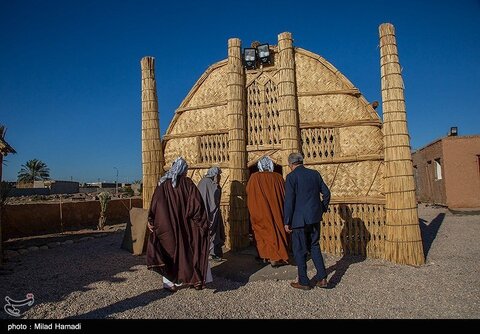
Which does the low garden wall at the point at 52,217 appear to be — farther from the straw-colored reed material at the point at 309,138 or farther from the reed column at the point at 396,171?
the reed column at the point at 396,171

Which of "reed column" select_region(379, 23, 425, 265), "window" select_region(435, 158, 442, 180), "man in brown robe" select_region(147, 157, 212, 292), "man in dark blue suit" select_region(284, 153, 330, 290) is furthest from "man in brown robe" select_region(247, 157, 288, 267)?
"window" select_region(435, 158, 442, 180)

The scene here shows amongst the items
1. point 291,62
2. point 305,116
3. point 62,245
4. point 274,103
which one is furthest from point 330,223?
point 62,245

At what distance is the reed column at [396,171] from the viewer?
5.52 metres

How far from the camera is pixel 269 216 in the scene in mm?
5305

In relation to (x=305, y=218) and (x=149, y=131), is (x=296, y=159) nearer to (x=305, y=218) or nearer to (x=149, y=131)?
(x=305, y=218)

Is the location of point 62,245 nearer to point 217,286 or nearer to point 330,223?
point 217,286

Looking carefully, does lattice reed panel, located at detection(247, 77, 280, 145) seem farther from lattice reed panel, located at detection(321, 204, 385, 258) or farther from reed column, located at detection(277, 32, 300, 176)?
lattice reed panel, located at detection(321, 204, 385, 258)

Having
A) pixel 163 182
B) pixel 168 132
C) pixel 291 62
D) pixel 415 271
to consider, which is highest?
pixel 291 62

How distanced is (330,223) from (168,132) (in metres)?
4.19

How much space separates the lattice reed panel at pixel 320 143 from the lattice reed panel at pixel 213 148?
1685 mm

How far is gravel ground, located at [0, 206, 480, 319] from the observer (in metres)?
3.52

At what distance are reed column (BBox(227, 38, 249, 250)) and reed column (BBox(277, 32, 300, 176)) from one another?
32.9 inches

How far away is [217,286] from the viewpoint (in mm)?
4590
